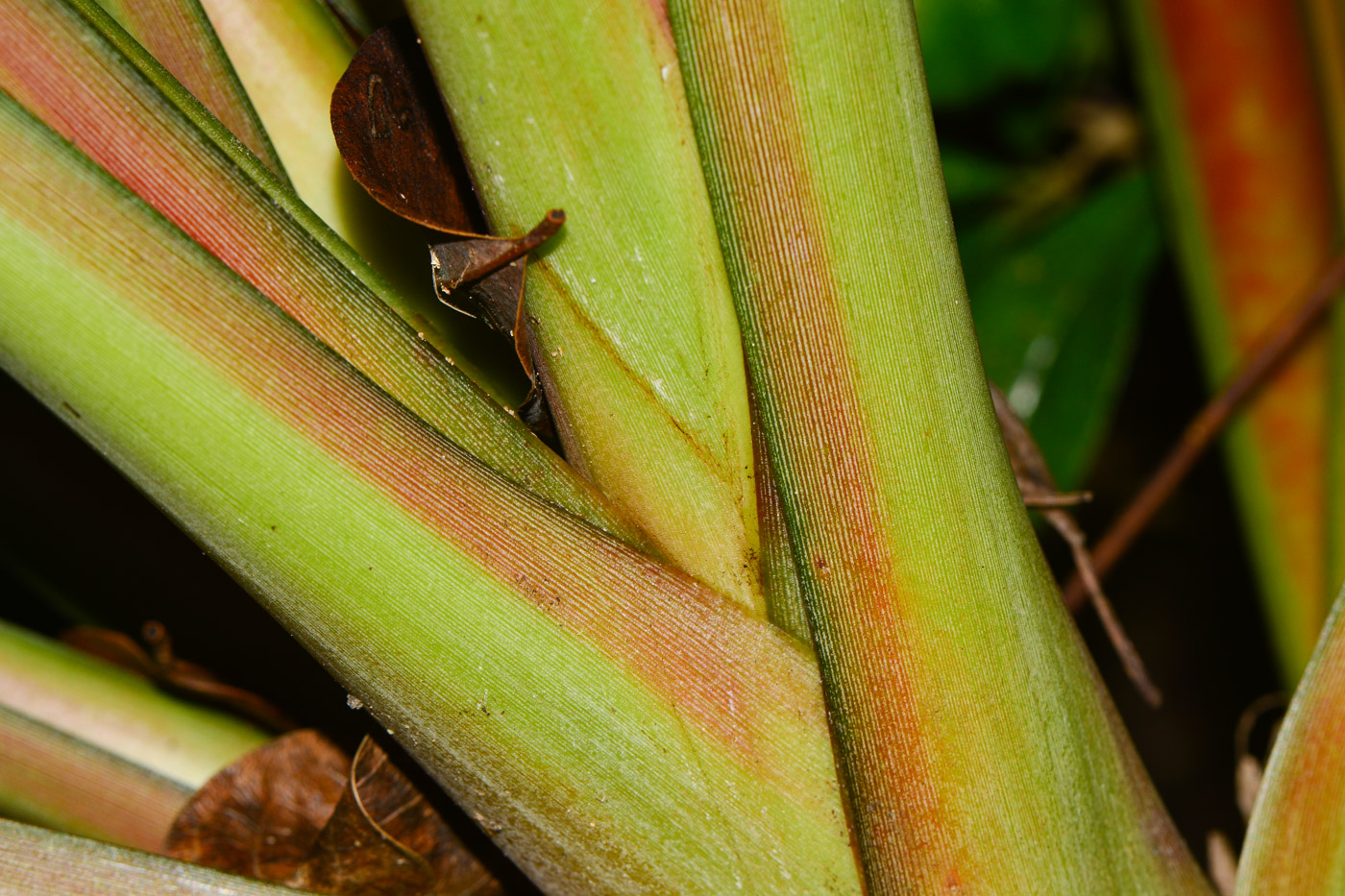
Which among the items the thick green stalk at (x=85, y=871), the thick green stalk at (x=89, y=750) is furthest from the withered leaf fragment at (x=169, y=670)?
the thick green stalk at (x=85, y=871)

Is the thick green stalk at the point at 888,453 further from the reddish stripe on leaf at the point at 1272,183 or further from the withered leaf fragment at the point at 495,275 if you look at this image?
the reddish stripe on leaf at the point at 1272,183

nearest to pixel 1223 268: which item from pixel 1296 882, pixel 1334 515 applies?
pixel 1334 515

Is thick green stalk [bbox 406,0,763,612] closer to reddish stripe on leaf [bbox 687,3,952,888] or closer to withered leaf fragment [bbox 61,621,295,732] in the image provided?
reddish stripe on leaf [bbox 687,3,952,888]

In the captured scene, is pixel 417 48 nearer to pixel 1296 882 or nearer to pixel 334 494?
pixel 334 494

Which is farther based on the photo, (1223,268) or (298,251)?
(1223,268)

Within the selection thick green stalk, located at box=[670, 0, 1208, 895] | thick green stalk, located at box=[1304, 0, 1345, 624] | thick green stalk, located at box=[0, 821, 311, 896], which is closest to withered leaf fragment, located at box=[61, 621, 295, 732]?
thick green stalk, located at box=[0, 821, 311, 896]
